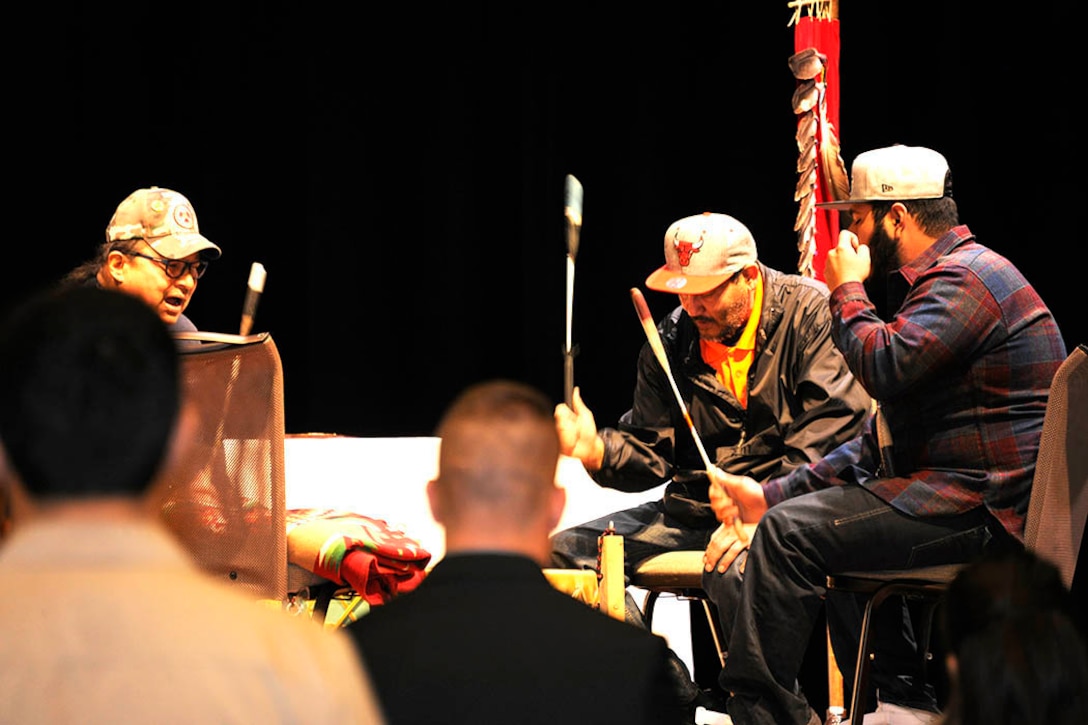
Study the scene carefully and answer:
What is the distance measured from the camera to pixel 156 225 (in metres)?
3.11

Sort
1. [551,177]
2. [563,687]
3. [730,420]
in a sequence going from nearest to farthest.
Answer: [563,687] < [730,420] < [551,177]

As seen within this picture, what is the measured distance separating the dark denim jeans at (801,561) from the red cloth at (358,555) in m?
0.60

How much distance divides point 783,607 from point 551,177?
2.45 metres

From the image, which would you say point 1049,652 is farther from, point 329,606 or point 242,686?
point 329,606

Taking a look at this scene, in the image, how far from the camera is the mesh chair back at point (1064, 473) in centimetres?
227

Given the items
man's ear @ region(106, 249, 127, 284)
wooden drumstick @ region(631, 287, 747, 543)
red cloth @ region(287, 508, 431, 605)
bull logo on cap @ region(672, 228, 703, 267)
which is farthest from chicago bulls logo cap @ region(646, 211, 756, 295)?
man's ear @ region(106, 249, 127, 284)

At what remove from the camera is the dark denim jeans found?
8.26 ft

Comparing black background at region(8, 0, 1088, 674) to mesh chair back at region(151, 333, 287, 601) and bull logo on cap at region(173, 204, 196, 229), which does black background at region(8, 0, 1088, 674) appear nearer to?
bull logo on cap at region(173, 204, 196, 229)

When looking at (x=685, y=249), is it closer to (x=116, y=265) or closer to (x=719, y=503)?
(x=719, y=503)

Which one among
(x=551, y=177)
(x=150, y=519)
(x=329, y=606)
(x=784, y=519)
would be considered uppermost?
(x=551, y=177)

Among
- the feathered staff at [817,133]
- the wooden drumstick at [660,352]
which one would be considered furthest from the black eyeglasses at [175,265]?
the feathered staff at [817,133]

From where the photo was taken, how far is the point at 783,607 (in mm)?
2580

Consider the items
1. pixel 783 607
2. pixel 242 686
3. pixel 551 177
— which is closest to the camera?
pixel 242 686

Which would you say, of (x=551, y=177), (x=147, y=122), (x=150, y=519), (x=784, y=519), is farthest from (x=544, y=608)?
(x=147, y=122)
